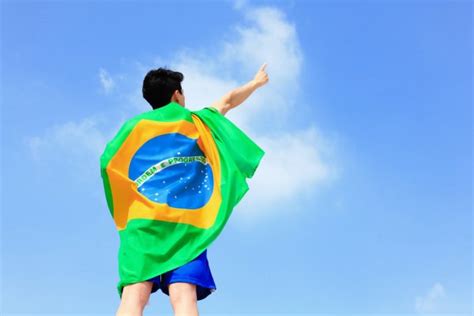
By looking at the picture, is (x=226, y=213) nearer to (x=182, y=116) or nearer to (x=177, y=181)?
(x=177, y=181)

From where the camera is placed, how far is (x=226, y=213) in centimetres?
345

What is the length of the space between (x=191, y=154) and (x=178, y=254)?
655 millimetres

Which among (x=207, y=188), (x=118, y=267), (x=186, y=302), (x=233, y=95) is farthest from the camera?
(x=233, y=95)

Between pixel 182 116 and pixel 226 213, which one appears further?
pixel 182 116

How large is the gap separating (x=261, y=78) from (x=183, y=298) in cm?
170

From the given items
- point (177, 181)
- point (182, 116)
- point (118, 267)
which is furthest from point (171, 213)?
point (182, 116)

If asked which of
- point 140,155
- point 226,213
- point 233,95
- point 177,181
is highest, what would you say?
point 233,95

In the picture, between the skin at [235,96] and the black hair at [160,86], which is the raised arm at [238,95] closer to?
the skin at [235,96]

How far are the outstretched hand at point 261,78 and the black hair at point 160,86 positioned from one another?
1.85 feet

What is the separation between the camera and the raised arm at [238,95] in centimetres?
388

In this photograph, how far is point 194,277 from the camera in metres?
3.21

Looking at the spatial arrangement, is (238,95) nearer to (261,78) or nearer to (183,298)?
(261,78)

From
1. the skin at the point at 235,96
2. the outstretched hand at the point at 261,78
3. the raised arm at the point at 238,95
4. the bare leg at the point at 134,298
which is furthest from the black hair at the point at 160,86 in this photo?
the bare leg at the point at 134,298

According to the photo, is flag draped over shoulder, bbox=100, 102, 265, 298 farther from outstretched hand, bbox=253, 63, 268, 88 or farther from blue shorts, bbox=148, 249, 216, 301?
outstretched hand, bbox=253, 63, 268, 88
